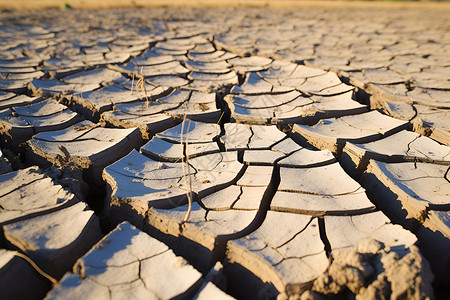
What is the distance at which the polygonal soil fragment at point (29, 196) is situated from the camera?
4.53 feet

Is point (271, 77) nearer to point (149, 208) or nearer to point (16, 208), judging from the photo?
point (149, 208)

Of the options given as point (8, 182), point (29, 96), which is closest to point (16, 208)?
point (8, 182)

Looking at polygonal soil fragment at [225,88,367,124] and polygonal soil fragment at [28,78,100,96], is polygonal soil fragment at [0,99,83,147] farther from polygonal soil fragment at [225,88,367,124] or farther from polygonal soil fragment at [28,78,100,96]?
polygonal soil fragment at [225,88,367,124]

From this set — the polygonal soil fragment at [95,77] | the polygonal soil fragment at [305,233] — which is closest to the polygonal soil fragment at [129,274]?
the polygonal soil fragment at [305,233]

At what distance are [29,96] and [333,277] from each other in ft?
9.62

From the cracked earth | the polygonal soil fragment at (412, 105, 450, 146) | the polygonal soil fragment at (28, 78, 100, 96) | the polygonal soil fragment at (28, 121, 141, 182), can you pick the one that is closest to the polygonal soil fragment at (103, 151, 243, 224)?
the cracked earth

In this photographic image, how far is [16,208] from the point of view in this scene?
141 cm

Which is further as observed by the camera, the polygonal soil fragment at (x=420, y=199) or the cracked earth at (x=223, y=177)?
the polygonal soil fragment at (x=420, y=199)

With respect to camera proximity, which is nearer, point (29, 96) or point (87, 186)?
point (87, 186)

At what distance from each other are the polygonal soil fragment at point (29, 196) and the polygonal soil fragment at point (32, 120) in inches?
21.9

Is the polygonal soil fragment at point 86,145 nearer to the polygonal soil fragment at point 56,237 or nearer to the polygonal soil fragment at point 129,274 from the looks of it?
the polygonal soil fragment at point 56,237

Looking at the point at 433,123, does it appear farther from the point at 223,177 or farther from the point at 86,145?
the point at 86,145

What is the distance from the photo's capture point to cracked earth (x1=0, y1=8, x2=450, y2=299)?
114 centimetres

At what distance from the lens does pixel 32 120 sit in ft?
7.29
